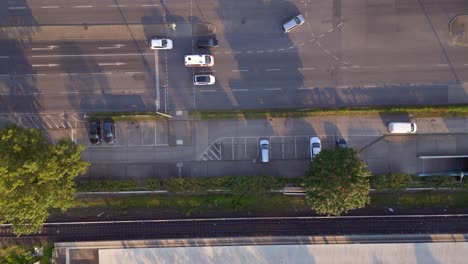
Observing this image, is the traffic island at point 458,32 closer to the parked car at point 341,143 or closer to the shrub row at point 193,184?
the parked car at point 341,143

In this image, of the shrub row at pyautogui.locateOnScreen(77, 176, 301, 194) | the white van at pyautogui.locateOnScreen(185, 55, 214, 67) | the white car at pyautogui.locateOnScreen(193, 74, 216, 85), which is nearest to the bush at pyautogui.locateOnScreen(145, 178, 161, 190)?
the shrub row at pyautogui.locateOnScreen(77, 176, 301, 194)

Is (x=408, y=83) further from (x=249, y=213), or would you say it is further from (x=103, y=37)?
(x=103, y=37)

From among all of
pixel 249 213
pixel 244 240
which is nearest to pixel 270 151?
pixel 249 213

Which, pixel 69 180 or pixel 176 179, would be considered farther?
pixel 176 179

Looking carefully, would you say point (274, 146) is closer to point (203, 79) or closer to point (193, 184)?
point (193, 184)

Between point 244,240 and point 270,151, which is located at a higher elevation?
point 270,151

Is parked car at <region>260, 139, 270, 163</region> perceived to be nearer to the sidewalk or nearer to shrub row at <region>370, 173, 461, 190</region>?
the sidewalk
